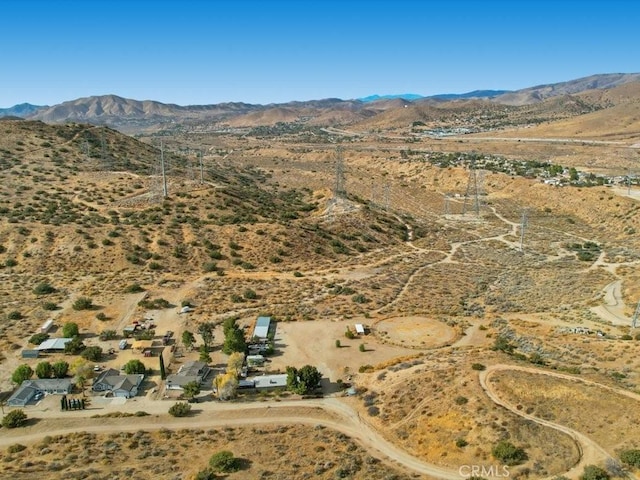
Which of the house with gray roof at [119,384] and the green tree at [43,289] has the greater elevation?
the green tree at [43,289]

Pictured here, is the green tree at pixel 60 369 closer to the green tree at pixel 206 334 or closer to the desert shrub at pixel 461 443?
the green tree at pixel 206 334

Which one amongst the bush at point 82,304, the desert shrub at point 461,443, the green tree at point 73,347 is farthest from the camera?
the bush at point 82,304

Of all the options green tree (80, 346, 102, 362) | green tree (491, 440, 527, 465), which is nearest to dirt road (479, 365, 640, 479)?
green tree (491, 440, 527, 465)

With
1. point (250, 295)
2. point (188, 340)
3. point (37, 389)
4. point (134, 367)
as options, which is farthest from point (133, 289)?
point (37, 389)

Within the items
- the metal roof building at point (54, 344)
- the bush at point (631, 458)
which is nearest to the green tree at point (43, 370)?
the metal roof building at point (54, 344)

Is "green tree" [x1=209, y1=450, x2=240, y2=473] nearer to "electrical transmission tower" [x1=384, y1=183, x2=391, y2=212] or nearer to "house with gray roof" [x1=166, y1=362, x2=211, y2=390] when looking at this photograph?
"house with gray roof" [x1=166, y1=362, x2=211, y2=390]

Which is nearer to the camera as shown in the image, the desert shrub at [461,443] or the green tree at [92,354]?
the desert shrub at [461,443]

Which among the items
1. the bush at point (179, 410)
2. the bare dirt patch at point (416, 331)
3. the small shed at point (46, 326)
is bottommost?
the bush at point (179, 410)

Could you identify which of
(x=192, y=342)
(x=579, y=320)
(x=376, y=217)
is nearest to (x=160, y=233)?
(x=192, y=342)
